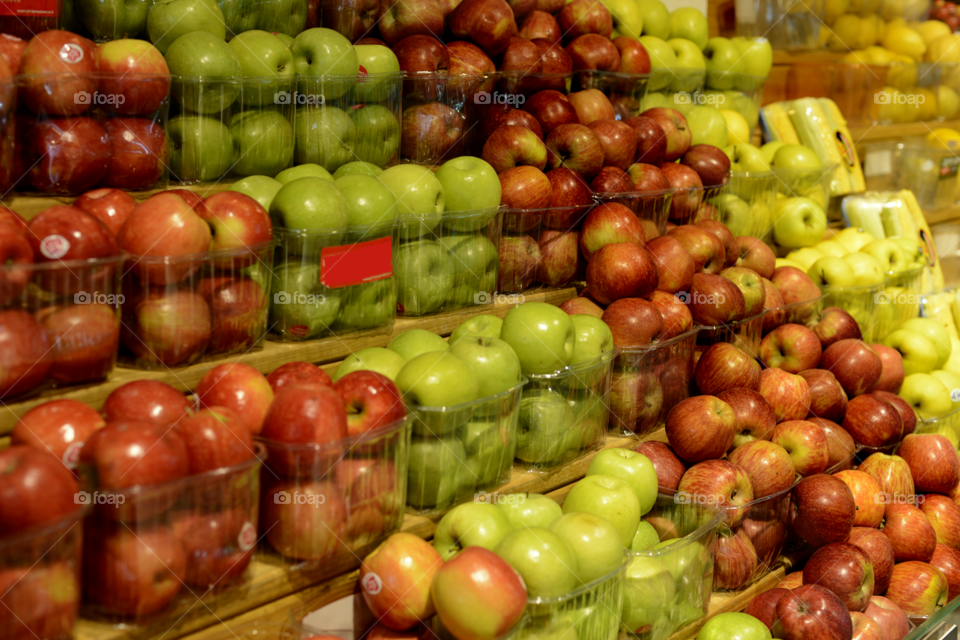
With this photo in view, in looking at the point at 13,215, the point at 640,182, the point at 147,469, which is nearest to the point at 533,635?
the point at 147,469

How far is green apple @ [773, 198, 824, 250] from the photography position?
329cm

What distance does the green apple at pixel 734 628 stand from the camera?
191cm

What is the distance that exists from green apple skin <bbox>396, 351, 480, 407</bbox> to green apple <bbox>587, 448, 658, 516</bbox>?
0.50 metres

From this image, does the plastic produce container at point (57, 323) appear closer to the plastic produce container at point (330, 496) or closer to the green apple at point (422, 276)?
the plastic produce container at point (330, 496)

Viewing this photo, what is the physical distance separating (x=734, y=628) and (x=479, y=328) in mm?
974

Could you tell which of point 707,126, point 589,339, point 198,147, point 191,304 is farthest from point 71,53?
point 707,126

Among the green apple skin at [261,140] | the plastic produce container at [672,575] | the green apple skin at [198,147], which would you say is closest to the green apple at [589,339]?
the plastic produce container at [672,575]

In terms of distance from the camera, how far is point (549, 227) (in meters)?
2.38

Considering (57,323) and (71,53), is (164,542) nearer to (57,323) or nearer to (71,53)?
(57,323)

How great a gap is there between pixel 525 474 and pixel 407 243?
65cm

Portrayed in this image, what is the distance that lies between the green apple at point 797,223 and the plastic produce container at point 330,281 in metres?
2.07

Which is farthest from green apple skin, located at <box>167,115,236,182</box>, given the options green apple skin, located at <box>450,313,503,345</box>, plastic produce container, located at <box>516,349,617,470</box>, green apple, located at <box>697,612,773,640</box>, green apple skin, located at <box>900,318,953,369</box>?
green apple skin, located at <box>900,318,953,369</box>

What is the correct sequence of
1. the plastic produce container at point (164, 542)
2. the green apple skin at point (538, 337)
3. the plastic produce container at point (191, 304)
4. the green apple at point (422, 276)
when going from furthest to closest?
the green apple at point (422, 276)
the green apple skin at point (538, 337)
the plastic produce container at point (191, 304)
the plastic produce container at point (164, 542)

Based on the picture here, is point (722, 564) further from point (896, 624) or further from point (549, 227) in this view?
point (549, 227)
